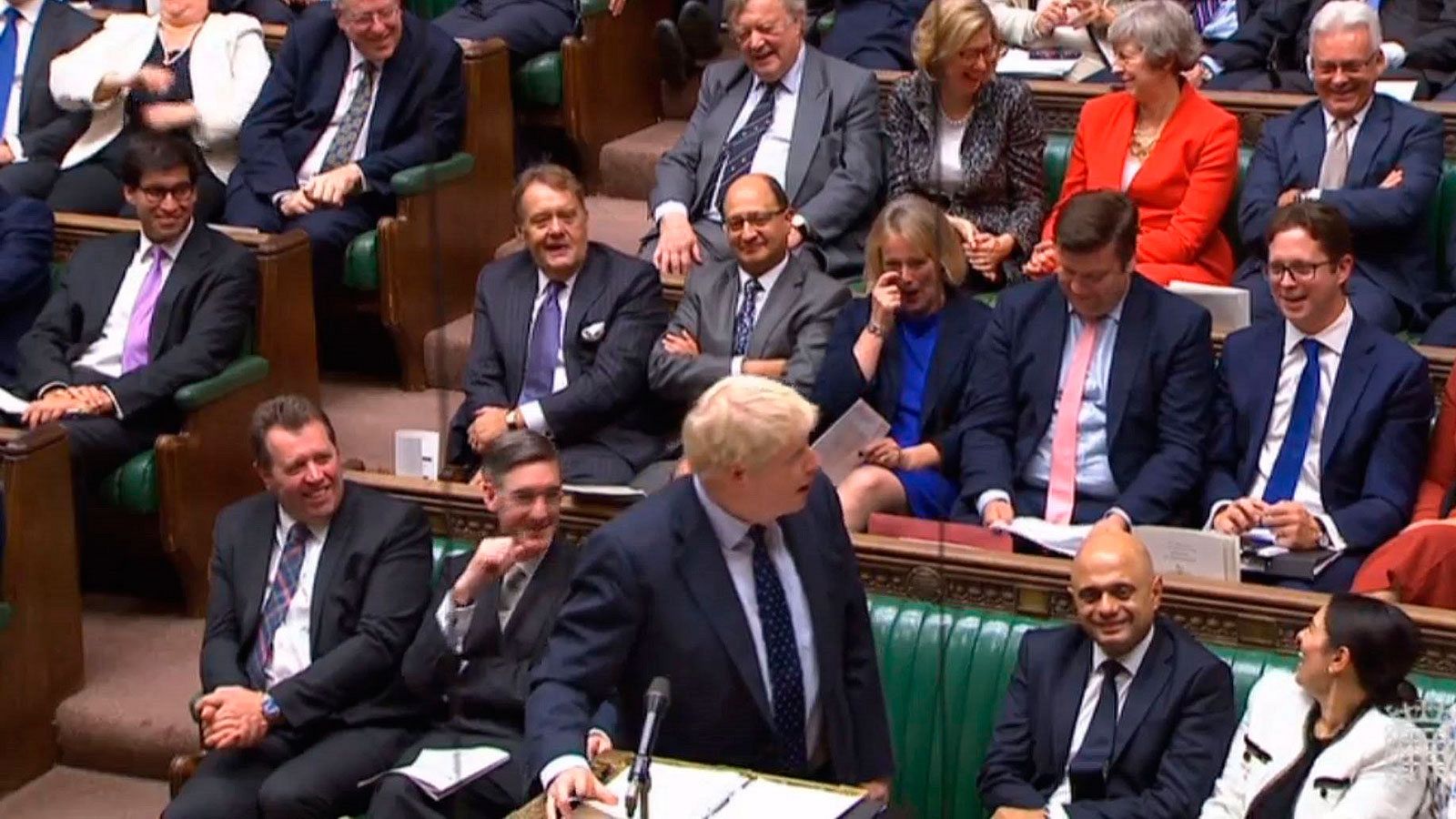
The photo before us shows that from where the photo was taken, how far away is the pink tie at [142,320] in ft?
14.0

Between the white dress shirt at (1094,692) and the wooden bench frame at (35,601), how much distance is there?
5.63ft

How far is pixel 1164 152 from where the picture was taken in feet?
13.6

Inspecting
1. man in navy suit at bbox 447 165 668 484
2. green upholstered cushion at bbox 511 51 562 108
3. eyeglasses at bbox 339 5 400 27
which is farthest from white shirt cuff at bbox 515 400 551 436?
green upholstered cushion at bbox 511 51 562 108

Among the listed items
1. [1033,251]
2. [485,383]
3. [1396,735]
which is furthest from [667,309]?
[1396,735]

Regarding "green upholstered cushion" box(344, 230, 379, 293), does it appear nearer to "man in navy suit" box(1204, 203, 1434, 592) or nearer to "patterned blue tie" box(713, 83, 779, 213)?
Answer: "patterned blue tie" box(713, 83, 779, 213)

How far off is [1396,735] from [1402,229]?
5.00 feet

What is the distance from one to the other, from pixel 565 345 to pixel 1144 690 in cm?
137

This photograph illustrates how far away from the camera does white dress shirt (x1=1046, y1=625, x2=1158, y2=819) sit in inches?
116

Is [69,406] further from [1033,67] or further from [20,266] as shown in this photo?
[1033,67]

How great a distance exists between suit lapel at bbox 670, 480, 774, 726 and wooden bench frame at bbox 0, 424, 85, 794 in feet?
5.59

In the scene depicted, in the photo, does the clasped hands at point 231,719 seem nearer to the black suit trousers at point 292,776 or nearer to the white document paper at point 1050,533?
the black suit trousers at point 292,776

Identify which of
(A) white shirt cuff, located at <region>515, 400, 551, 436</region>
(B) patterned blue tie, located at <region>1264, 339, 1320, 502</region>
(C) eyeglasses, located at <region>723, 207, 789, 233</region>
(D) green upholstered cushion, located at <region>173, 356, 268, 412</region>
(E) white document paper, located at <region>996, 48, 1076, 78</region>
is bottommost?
(D) green upholstered cushion, located at <region>173, 356, 268, 412</region>

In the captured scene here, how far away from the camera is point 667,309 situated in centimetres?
414

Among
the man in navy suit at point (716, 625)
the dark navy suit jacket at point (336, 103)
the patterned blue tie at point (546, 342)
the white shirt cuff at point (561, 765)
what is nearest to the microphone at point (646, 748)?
the white shirt cuff at point (561, 765)
